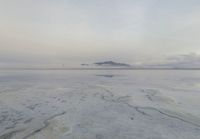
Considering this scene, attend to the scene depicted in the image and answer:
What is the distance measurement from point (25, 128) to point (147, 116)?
3.44m

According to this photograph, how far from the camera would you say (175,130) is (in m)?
3.95

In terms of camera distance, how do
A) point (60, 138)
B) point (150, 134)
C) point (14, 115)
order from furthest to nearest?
1. point (14, 115)
2. point (150, 134)
3. point (60, 138)

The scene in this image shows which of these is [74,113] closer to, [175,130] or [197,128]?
[175,130]

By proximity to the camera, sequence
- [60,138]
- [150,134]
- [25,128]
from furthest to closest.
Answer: [25,128]
[150,134]
[60,138]

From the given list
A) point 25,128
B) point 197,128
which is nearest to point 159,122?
point 197,128

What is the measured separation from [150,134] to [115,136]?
2.67ft

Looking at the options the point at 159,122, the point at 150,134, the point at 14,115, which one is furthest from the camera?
the point at 14,115

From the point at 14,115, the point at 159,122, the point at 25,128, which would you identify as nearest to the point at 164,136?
the point at 159,122

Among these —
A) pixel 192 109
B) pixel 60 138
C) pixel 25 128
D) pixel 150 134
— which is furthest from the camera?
pixel 192 109

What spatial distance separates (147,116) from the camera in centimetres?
502

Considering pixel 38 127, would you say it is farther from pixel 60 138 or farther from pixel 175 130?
pixel 175 130

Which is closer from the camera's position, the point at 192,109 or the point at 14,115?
the point at 14,115

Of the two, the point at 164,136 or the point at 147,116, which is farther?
the point at 147,116

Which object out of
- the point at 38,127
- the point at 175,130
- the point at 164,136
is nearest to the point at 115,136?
the point at 164,136
